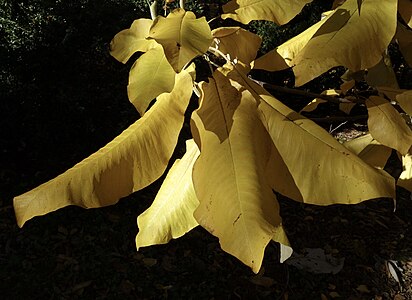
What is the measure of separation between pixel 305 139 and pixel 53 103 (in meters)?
3.05

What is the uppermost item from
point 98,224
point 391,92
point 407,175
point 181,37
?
point 181,37

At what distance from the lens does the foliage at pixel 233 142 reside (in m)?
0.45

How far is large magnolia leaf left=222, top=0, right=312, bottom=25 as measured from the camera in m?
0.54

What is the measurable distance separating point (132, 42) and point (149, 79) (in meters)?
0.09

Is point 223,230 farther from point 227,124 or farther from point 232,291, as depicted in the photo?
point 232,291

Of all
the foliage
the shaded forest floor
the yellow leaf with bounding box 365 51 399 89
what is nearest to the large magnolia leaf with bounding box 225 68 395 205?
the foliage

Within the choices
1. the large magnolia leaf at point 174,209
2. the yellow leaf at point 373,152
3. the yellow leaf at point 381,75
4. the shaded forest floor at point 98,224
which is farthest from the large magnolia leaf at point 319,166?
the shaded forest floor at point 98,224

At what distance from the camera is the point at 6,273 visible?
284cm

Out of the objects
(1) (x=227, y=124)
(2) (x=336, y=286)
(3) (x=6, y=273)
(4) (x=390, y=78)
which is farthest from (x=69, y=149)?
(1) (x=227, y=124)

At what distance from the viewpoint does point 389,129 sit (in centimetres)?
61

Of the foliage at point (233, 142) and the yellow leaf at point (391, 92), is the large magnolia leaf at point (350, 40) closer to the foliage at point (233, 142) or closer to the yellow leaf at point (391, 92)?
the foliage at point (233, 142)

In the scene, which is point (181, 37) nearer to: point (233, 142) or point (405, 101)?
point (233, 142)

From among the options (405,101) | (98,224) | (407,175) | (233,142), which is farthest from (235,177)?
(98,224)

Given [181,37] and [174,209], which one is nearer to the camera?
[181,37]
